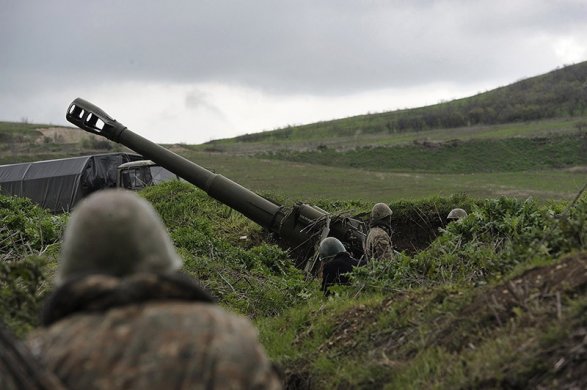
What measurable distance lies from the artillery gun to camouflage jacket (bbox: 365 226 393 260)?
2.90 feet

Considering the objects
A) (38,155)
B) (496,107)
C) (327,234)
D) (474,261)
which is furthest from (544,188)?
(496,107)

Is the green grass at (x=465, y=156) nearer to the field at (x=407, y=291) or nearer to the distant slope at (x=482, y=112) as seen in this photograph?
the distant slope at (x=482, y=112)

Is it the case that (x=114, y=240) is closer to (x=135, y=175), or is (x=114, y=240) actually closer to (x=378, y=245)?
(x=378, y=245)

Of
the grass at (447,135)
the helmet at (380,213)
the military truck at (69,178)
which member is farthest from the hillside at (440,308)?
the grass at (447,135)

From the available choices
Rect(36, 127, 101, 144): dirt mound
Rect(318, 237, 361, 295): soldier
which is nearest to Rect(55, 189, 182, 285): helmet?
Rect(318, 237, 361, 295): soldier

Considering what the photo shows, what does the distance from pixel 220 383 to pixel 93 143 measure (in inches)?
2036

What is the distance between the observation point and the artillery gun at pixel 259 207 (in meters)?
12.5

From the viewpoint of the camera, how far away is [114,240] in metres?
2.93

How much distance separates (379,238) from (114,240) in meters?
8.44

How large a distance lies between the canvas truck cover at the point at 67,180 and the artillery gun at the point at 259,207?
1148 centimetres

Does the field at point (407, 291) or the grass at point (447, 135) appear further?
the grass at point (447, 135)

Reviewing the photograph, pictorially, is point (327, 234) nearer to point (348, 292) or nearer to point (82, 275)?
point (348, 292)

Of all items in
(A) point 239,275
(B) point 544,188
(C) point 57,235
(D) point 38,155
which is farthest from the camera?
(D) point 38,155

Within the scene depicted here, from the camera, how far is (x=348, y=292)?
8797 millimetres
